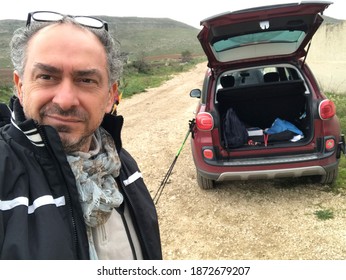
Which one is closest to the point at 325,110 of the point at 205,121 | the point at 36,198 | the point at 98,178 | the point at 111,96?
the point at 205,121

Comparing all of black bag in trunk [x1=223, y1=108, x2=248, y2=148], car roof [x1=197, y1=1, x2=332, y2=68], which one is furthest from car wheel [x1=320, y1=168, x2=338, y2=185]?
car roof [x1=197, y1=1, x2=332, y2=68]

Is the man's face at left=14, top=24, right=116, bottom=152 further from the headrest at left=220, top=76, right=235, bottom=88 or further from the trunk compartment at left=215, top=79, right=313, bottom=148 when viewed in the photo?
the headrest at left=220, top=76, right=235, bottom=88

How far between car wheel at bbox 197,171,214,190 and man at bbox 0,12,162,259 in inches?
101

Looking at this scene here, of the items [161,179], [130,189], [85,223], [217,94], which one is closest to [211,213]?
[161,179]

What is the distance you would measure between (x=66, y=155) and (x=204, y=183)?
3.03 meters

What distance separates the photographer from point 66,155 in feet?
4.00


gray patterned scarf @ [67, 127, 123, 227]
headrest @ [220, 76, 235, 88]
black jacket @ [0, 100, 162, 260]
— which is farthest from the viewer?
headrest @ [220, 76, 235, 88]

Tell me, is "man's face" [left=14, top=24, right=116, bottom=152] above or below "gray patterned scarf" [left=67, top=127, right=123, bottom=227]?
above

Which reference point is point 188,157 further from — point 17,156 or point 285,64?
point 17,156

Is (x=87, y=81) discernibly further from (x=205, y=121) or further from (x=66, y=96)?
(x=205, y=121)

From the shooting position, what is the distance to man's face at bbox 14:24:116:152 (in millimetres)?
1208

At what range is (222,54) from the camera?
3992 mm

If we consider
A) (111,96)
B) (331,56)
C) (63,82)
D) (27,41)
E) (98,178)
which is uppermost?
(27,41)

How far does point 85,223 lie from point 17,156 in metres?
0.33
